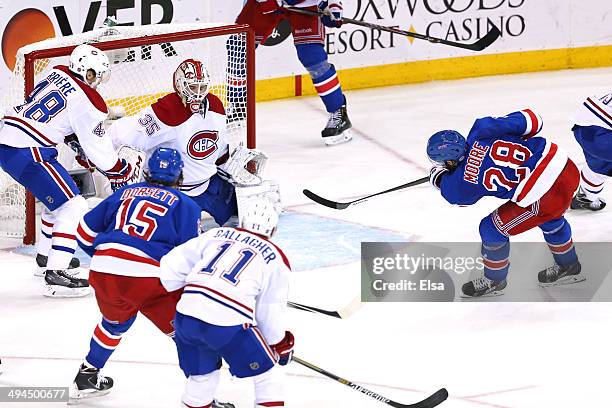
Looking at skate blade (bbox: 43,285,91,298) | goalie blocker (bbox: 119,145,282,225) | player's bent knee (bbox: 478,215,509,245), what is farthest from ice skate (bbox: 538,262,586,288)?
skate blade (bbox: 43,285,91,298)

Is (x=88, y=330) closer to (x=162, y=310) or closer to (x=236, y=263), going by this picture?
(x=162, y=310)

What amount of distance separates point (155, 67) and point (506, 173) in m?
2.23

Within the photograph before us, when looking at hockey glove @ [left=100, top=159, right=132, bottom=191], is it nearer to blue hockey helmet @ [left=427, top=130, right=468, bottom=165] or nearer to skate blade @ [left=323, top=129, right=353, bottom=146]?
blue hockey helmet @ [left=427, top=130, right=468, bottom=165]

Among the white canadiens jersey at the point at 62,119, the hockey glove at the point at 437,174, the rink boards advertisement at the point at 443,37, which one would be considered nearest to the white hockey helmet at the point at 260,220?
the hockey glove at the point at 437,174

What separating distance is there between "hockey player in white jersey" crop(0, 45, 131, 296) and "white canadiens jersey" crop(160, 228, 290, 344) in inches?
65.4

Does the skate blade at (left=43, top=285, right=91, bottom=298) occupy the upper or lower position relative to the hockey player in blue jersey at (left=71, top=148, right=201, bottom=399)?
lower

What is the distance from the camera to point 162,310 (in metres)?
4.49

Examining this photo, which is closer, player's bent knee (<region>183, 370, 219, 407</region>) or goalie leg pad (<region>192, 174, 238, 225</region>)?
player's bent knee (<region>183, 370, 219, 407</region>)

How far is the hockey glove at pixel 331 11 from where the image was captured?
7.86 meters

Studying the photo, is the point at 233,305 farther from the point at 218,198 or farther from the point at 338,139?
the point at 338,139

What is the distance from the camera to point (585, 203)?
6.84 m

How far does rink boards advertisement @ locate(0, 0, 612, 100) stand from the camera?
29.3 ft

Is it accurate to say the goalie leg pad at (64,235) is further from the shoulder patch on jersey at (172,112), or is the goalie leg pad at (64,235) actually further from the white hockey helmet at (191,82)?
the white hockey helmet at (191,82)

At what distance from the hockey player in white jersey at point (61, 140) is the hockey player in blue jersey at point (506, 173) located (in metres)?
1.29
